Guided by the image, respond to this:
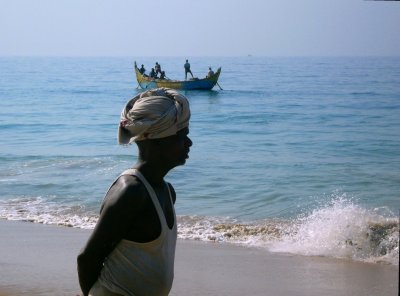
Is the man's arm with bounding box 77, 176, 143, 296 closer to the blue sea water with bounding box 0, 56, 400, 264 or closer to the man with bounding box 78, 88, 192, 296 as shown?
the man with bounding box 78, 88, 192, 296

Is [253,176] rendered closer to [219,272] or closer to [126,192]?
[219,272]

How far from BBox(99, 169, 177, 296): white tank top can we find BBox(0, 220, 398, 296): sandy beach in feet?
11.1

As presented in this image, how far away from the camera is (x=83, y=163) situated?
1448 cm

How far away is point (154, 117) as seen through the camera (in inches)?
80.4

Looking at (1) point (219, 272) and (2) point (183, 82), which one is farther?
(2) point (183, 82)

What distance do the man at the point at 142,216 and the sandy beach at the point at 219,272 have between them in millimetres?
3387

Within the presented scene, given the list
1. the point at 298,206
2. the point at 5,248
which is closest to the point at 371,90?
A: the point at 298,206

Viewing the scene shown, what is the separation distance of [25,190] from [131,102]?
937cm

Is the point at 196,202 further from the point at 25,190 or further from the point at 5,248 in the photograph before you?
the point at 5,248

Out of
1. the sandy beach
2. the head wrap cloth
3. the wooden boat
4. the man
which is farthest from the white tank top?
the wooden boat

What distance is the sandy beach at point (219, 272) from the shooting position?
18.0 ft

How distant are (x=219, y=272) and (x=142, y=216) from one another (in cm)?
421

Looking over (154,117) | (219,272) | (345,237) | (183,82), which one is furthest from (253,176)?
(183,82)

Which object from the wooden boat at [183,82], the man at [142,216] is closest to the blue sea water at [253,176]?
the man at [142,216]
